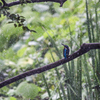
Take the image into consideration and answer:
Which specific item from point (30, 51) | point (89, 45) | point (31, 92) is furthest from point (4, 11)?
point (30, 51)

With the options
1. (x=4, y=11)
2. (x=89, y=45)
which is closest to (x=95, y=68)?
(x=89, y=45)

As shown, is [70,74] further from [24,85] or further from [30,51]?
[30,51]

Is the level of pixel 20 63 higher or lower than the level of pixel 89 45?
lower

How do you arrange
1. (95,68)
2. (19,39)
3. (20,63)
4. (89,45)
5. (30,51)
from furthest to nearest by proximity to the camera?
(19,39) → (30,51) → (20,63) → (95,68) → (89,45)

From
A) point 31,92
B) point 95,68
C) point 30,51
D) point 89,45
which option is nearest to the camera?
point 89,45

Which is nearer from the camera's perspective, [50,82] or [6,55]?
[50,82]

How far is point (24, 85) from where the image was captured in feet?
3.38

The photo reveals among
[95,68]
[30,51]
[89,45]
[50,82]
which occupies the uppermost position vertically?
[89,45]

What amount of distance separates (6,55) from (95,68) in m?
1.20

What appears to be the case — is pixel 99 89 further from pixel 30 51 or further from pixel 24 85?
pixel 30 51

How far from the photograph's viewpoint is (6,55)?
160 cm

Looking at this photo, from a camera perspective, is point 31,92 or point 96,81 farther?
point 31,92

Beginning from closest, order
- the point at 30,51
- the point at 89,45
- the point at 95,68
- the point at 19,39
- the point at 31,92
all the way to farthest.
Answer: the point at 89,45 → the point at 95,68 → the point at 31,92 → the point at 30,51 → the point at 19,39

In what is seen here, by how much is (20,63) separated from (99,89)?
0.85 m
